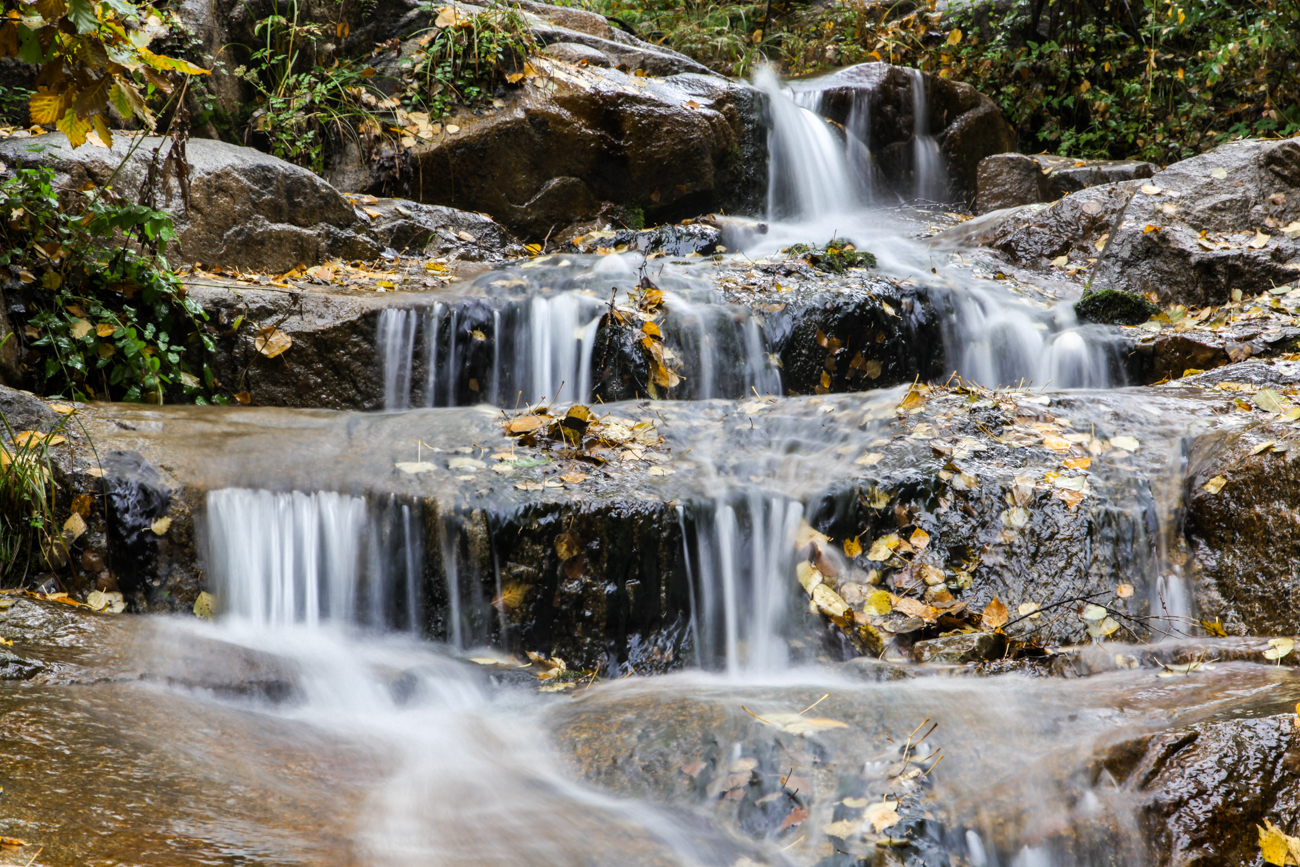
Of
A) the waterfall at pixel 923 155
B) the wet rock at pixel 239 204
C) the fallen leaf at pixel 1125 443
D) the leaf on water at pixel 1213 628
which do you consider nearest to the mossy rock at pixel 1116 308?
the fallen leaf at pixel 1125 443

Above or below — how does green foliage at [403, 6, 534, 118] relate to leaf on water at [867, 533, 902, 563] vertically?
above

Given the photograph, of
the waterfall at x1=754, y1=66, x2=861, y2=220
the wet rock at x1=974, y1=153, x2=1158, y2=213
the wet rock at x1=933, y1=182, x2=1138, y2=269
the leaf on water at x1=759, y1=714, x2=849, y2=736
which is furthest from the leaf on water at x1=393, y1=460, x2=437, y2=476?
the wet rock at x1=974, y1=153, x2=1158, y2=213

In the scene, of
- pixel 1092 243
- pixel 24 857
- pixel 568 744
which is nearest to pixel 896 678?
pixel 568 744

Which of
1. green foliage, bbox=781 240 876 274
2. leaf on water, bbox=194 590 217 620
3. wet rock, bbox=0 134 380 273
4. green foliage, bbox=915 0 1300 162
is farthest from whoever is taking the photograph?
green foliage, bbox=915 0 1300 162

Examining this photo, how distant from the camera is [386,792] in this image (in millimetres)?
2441

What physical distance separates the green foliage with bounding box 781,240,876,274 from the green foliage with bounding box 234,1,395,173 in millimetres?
4327

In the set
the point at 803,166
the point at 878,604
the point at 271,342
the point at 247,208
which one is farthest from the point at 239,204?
the point at 803,166

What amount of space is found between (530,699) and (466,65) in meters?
7.16

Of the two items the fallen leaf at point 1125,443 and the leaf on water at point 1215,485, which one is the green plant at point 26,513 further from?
the leaf on water at point 1215,485

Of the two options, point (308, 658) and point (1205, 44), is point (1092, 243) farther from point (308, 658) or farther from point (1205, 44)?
point (308, 658)

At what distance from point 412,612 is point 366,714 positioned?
2.23 ft

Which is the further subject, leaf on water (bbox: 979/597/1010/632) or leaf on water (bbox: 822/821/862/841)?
leaf on water (bbox: 979/597/1010/632)

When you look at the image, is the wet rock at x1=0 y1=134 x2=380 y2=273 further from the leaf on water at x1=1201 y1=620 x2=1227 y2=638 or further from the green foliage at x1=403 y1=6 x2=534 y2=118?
the leaf on water at x1=1201 y1=620 x2=1227 y2=638

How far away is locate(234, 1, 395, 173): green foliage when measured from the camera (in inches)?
317
